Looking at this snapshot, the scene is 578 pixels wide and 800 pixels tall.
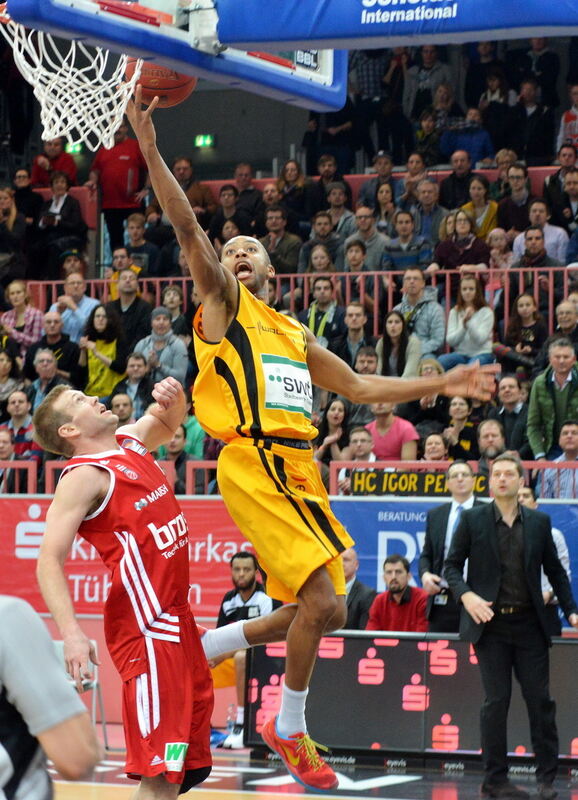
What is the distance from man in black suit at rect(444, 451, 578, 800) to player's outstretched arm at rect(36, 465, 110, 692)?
4.57m

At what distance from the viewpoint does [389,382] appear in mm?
6758

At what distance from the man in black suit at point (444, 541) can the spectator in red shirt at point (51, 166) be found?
10.6m

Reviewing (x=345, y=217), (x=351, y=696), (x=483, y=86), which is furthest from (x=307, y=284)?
(x=351, y=696)

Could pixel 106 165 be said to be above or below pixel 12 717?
above

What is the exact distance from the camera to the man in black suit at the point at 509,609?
376 inches

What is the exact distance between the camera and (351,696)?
10.9 metres

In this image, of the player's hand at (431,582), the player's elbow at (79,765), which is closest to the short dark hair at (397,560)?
the player's hand at (431,582)

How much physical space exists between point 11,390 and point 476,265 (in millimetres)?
5405

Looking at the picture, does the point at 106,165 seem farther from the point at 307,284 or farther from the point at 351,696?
the point at 351,696

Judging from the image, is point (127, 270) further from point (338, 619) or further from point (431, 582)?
point (338, 619)

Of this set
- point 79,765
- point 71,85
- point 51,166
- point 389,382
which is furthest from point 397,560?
point 51,166

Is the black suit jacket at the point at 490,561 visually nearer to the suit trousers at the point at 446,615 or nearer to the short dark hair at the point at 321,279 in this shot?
the suit trousers at the point at 446,615

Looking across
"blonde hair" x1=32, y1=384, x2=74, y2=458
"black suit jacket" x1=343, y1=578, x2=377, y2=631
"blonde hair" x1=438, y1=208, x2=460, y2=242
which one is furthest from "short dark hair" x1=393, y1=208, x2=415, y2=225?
"blonde hair" x1=32, y1=384, x2=74, y2=458

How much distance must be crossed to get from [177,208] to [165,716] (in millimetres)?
2112
